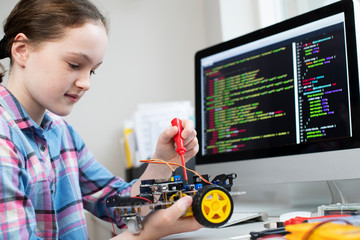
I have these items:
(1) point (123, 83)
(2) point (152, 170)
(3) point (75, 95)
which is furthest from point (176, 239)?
(1) point (123, 83)

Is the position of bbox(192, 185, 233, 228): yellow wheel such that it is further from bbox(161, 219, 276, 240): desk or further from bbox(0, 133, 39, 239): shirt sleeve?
bbox(0, 133, 39, 239): shirt sleeve

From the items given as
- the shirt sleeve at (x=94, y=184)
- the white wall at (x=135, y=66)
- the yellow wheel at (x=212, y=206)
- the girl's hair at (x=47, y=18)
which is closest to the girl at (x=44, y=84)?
the girl's hair at (x=47, y=18)

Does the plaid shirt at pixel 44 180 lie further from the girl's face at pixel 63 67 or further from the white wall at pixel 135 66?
the white wall at pixel 135 66

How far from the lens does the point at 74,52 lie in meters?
0.81

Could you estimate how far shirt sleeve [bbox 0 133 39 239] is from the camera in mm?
656

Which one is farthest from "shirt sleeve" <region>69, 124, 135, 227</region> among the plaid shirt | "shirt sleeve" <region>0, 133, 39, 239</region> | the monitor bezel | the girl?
"shirt sleeve" <region>0, 133, 39, 239</region>

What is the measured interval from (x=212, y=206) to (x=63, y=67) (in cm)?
43

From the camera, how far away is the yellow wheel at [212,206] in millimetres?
577

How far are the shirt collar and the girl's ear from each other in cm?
7

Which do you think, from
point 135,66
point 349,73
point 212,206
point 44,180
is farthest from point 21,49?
point 135,66

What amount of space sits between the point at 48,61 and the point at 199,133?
1.53ft

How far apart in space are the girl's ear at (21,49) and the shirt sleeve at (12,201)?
0.21 meters

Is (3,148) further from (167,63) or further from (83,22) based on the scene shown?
(167,63)

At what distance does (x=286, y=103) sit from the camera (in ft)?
3.01
